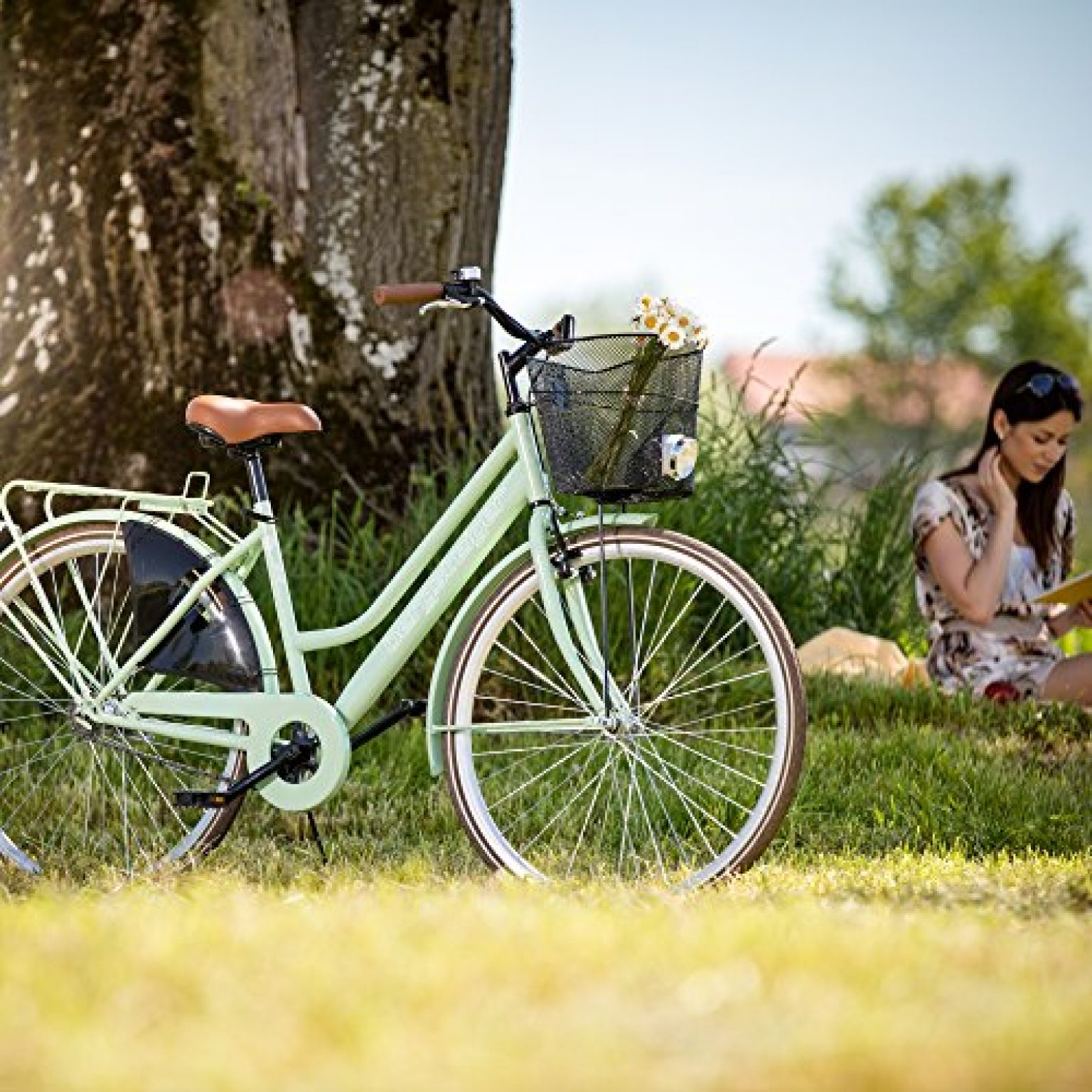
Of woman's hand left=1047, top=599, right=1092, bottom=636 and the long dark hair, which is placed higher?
the long dark hair

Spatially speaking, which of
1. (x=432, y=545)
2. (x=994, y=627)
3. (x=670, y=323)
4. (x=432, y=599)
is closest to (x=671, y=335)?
(x=670, y=323)

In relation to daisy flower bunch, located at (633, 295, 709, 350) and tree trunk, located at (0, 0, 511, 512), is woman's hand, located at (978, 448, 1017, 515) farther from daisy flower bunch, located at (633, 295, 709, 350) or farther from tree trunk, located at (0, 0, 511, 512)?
daisy flower bunch, located at (633, 295, 709, 350)

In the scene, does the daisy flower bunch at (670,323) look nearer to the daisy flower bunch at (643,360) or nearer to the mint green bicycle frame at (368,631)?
the daisy flower bunch at (643,360)

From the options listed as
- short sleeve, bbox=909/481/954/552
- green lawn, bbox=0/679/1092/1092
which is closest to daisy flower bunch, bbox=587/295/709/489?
green lawn, bbox=0/679/1092/1092

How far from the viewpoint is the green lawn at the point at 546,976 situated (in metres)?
2.49

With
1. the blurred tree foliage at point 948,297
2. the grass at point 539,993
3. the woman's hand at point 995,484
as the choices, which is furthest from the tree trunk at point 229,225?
the blurred tree foliage at point 948,297

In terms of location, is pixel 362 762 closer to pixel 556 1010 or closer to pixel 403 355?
pixel 403 355

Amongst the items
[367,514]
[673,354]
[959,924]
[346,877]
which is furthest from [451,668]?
[367,514]

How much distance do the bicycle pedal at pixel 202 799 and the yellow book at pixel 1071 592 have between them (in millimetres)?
2546

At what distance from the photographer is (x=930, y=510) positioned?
6.09m

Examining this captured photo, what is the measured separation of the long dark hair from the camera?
5.99m

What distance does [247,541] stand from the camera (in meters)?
4.38

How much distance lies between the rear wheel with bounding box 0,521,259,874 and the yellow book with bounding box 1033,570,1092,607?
2461 mm

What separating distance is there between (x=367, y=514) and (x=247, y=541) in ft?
8.02
